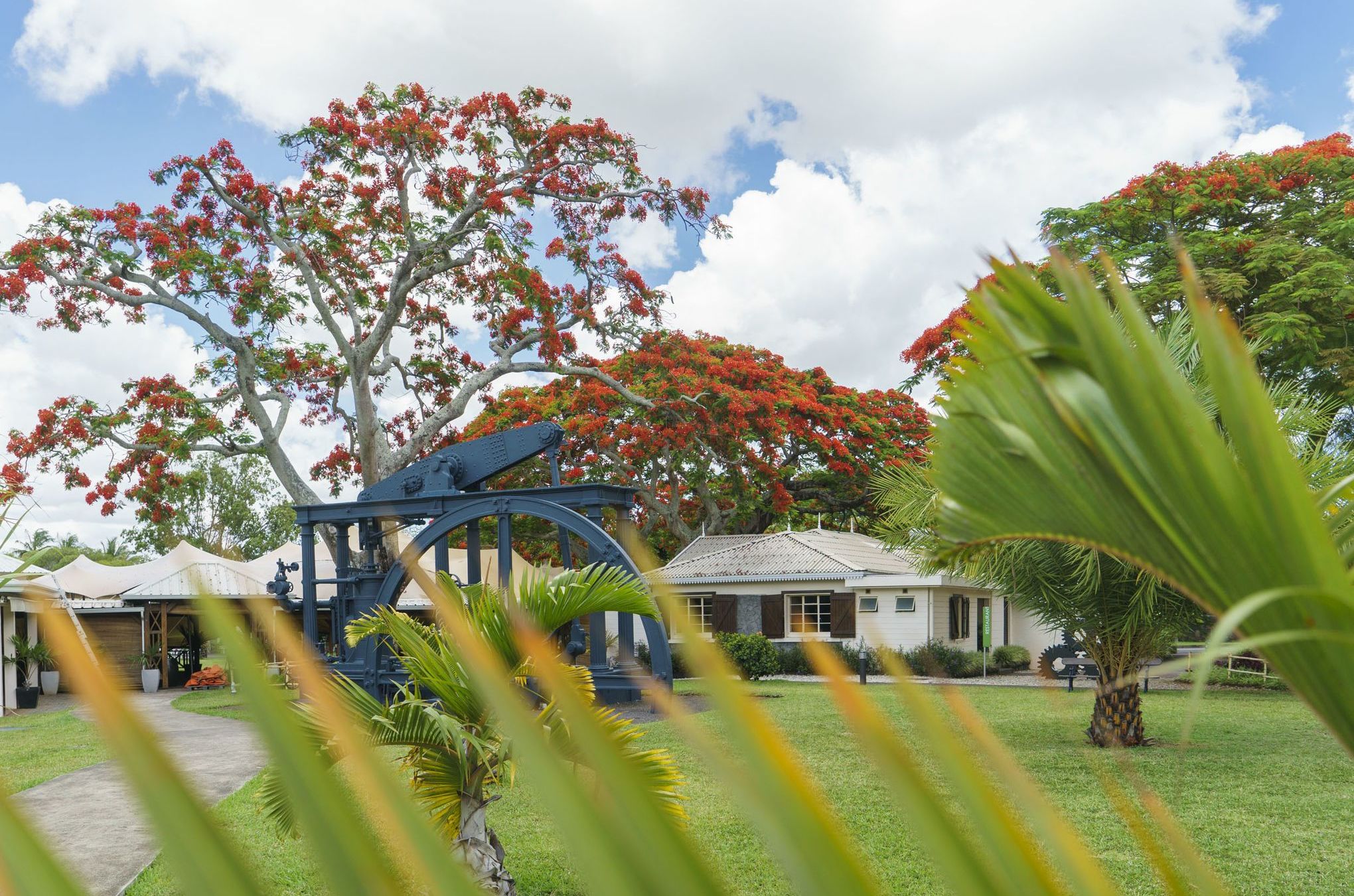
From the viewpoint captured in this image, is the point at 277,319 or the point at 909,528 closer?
the point at 909,528

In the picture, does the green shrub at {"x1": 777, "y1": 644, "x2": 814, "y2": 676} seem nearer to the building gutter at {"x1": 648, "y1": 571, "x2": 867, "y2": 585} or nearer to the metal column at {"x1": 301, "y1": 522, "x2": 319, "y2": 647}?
the building gutter at {"x1": 648, "y1": 571, "x2": 867, "y2": 585}

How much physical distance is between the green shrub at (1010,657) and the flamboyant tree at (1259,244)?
7.26 m

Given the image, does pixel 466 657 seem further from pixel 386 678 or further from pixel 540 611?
pixel 386 678

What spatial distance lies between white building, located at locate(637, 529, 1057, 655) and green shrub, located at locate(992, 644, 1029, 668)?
0.77 m

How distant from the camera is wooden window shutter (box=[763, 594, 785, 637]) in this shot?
82.0 feet

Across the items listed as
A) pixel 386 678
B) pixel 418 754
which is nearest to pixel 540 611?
pixel 418 754

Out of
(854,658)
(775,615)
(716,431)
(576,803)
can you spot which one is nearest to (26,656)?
(716,431)

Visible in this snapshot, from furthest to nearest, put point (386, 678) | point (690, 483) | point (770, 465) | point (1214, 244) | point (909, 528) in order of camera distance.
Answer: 1. point (690, 483)
2. point (770, 465)
3. point (1214, 244)
4. point (386, 678)
5. point (909, 528)

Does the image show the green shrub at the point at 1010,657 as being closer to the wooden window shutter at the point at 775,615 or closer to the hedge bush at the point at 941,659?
the hedge bush at the point at 941,659

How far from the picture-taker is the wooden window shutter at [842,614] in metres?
24.4

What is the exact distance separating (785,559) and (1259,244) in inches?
477

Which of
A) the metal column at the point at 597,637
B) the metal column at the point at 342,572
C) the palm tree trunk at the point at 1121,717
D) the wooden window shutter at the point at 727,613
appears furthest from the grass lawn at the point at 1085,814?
the wooden window shutter at the point at 727,613

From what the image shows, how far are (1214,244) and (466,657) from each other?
22.4 meters

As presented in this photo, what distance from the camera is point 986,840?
615 millimetres
